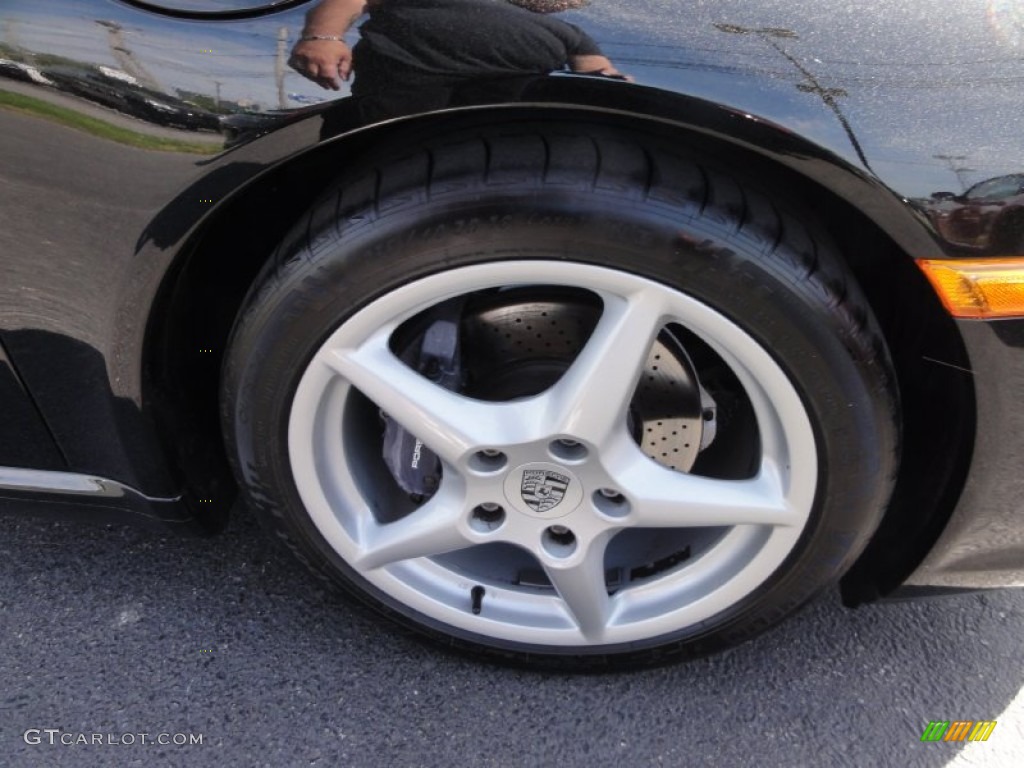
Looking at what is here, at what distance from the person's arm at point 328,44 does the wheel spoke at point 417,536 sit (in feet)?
2.43

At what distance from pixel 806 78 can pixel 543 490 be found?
30.0 inches

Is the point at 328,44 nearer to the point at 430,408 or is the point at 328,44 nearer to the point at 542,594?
the point at 430,408

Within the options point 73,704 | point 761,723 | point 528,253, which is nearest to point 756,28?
point 528,253

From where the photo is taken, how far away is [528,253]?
127cm

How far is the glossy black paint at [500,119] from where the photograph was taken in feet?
3.85

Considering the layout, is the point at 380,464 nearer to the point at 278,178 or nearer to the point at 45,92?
the point at 278,178

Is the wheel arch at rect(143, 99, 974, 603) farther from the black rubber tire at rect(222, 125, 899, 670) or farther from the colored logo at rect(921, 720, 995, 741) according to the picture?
the colored logo at rect(921, 720, 995, 741)

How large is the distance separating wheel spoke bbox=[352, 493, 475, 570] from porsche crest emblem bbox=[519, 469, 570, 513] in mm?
128

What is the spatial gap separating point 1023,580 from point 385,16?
55.9 inches

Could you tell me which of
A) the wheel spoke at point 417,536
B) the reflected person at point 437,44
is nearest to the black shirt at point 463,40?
the reflected person at point 437,44

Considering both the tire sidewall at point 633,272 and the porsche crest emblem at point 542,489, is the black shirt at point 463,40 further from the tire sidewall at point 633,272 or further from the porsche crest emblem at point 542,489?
the porsche crest emblem at point 542,489

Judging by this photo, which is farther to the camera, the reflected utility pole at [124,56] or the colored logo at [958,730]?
the colored logo at [958,730]

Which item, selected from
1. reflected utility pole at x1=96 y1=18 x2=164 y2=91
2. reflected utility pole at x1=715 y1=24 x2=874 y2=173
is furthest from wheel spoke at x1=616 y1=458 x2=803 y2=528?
reflected utility pole at x1=96 y1=18 x2=164 y2=91

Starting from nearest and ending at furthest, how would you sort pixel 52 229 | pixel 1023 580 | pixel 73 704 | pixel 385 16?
1. pixel 385 16
2. pixel 52 229
3. pixel 1023 580
4. pixel 73 704
